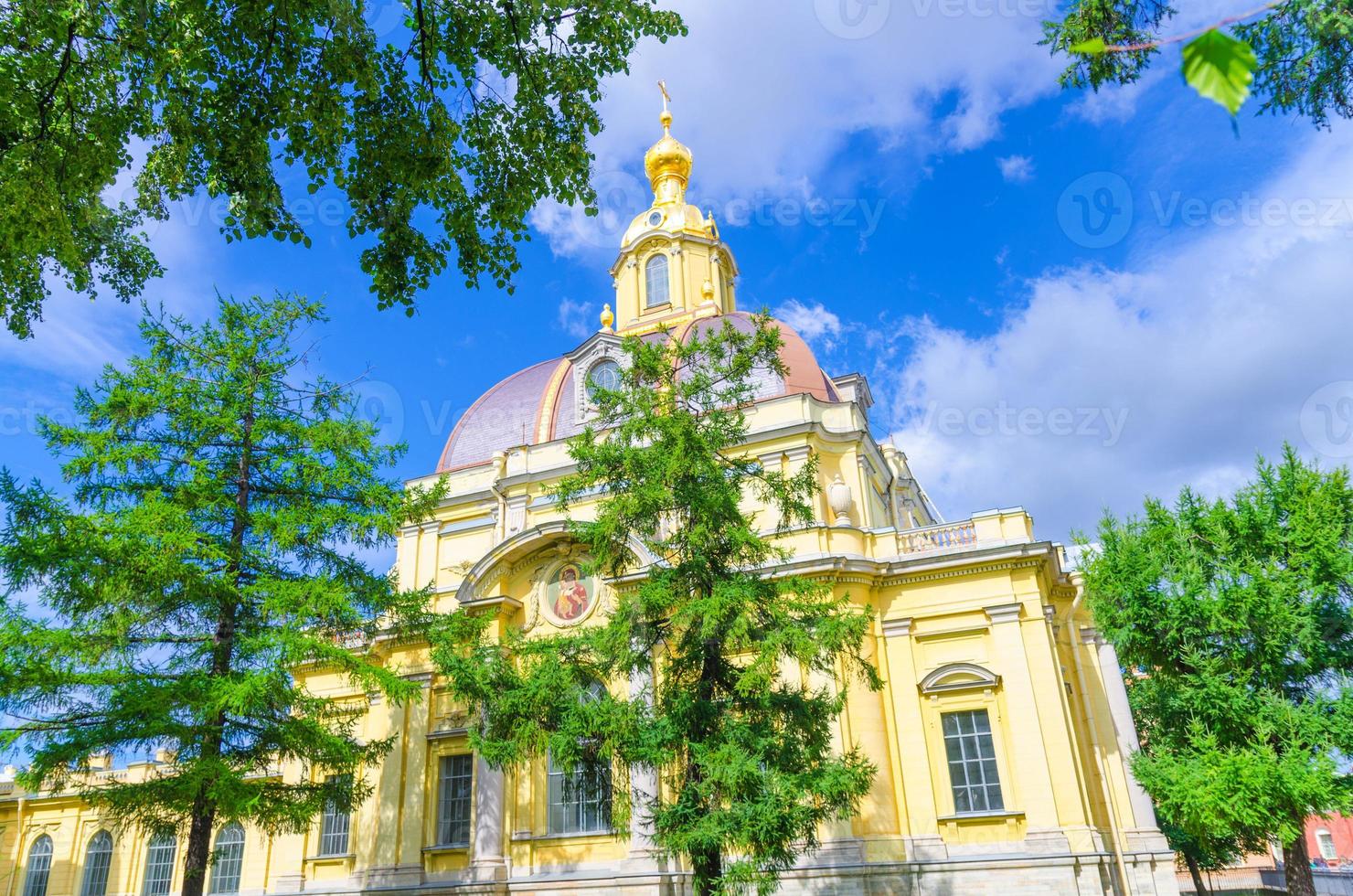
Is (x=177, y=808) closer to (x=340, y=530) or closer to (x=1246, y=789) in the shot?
(x=340, y=530)

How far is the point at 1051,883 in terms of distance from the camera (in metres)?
16.3

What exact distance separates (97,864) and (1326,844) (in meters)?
55.7

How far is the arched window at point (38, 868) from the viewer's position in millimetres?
28781

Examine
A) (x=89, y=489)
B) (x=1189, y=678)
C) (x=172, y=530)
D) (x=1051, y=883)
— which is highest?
(x=89, y=489)

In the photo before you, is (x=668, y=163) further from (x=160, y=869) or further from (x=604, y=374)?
(x=160, y=869)

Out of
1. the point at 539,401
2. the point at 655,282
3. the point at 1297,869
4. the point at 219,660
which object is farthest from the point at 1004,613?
the point at 655,282

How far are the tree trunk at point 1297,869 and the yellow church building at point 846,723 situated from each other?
213 centimetres

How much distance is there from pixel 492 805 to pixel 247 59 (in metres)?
16.3

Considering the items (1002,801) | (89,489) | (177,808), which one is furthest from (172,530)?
(1002,801)

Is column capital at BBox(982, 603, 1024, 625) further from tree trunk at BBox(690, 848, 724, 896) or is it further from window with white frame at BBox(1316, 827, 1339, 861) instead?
window with white frame at BBox(1316, 827, 1339, 861)

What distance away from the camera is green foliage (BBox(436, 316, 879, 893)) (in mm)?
12203

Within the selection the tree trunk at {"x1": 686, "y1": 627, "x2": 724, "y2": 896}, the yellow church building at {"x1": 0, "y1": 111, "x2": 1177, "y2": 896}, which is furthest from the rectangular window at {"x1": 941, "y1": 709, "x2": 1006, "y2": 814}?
the tree trunk at {"x1": 686, "y1": 627, "x2": 724, "y2": 896}

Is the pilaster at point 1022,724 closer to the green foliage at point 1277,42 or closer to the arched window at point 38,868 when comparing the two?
the green foliage at point 1277,42

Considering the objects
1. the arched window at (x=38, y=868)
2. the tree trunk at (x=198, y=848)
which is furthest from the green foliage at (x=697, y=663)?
the arched window at (x=38, y=868)
